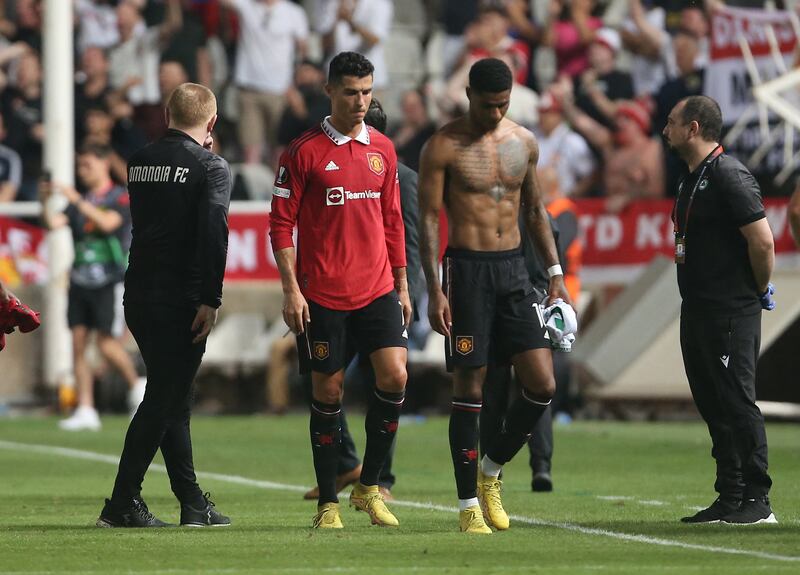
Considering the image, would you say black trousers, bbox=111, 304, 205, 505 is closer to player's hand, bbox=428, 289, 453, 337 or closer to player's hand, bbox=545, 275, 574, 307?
player's hand, bbox=428, 289, 453, 337

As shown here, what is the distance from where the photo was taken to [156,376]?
9.66 meters

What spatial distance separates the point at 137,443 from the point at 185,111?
1.75 m

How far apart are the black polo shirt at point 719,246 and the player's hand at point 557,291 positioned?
0.74 meters

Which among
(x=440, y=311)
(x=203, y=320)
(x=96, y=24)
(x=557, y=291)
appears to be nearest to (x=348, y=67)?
(x=440, y=311)

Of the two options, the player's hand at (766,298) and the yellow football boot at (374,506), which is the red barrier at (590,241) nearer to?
the player's hand at (766,298)

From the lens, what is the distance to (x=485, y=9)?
2489cm

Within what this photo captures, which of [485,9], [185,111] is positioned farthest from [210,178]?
[485,9]

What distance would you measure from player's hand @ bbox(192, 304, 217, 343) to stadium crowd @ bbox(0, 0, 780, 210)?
12.9m

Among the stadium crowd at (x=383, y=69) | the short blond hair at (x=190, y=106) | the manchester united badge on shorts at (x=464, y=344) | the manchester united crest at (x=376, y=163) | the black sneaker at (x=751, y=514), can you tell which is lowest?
the black sneaker at (x=751, y=514)

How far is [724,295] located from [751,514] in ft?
3.81

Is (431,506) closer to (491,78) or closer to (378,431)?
(378,431)

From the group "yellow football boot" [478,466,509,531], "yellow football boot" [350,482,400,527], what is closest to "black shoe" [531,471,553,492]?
"yellow football boot" [478,466,509,531]

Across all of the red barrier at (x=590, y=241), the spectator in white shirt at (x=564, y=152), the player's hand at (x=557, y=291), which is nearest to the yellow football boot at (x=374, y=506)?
the player's hand at (x=557, y=291)

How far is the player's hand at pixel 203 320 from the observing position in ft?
31.3
